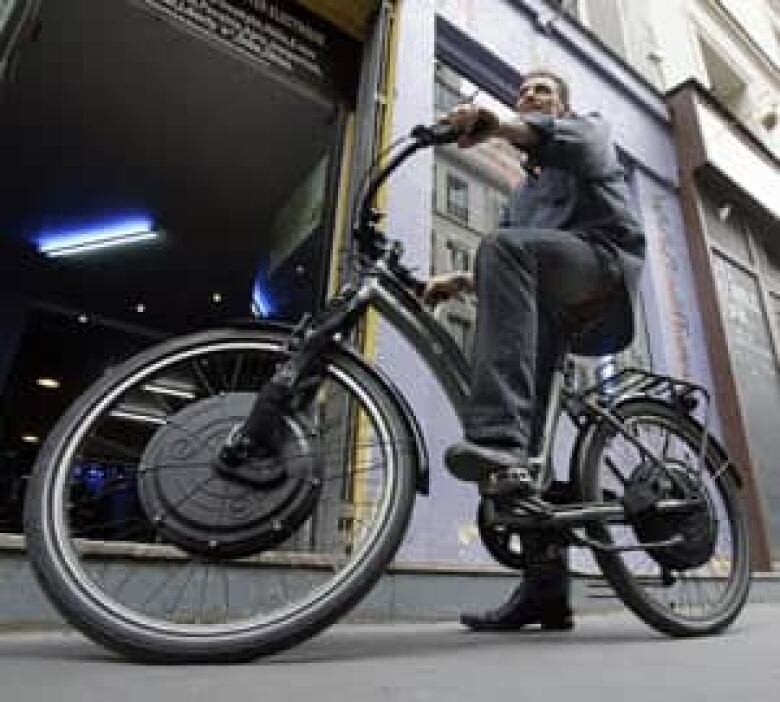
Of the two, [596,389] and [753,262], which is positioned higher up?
[753,262]

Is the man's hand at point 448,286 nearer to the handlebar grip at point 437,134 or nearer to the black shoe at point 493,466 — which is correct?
the handlebar grip at point 437,134

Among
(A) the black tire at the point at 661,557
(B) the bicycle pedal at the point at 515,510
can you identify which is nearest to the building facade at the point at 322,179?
(A) the black tire at the point at 661,557

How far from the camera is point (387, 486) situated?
138 centimetres

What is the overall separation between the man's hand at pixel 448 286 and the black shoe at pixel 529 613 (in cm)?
84

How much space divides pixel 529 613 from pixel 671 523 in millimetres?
461

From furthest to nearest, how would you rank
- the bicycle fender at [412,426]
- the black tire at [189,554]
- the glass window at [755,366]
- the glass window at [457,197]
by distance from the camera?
the glass window at [755,366]
the glass window at [457,197]
the bicycle fender at [412,426]
the black tire at [189,554]

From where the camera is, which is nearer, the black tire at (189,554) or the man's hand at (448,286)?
the black tire at (189,554)

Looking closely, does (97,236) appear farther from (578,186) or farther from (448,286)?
(578,186)

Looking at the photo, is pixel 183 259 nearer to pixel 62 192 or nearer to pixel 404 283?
pixel 62 192

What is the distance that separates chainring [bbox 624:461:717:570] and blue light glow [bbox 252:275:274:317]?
3.35 m

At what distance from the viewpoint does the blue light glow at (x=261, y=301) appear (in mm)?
4969

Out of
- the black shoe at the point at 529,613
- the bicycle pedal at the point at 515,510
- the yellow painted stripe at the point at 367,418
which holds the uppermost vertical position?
the yellow painted stripe at the point at 367,418

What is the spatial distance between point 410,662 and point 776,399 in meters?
5.04

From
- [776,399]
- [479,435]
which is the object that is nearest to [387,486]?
[479,435]
